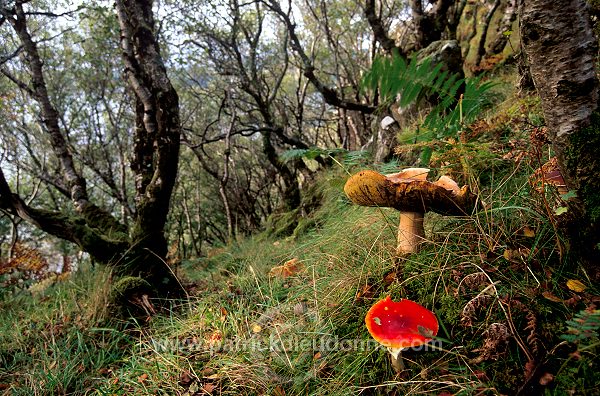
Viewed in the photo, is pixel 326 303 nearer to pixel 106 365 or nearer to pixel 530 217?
pixel 530 217

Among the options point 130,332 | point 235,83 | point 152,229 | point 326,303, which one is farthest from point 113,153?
point 326,303

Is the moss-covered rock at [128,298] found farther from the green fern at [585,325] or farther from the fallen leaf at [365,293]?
the green fern at [585,325]

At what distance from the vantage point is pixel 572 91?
4.49 ft

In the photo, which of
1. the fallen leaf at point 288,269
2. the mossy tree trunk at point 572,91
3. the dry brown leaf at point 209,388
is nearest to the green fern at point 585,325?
the mossy tree trunk at point 572,91

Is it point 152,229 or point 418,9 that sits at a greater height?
point 418,9

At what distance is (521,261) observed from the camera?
1.73 meters

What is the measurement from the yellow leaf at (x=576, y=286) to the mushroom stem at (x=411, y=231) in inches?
29.6

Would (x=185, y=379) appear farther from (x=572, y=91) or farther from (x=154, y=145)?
(x=154, y=145)

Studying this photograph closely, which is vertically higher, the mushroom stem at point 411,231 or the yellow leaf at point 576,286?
the mushroom stem at point 411,231

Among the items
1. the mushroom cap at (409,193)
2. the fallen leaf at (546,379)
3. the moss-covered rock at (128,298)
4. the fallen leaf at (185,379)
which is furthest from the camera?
the moss-covered rock at (128,298)

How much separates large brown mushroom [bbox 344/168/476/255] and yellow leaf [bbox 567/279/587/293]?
0.62 m

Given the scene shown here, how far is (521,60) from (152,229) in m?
4.78

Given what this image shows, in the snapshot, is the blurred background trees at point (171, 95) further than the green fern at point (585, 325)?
Yes

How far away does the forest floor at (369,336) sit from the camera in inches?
56.1
